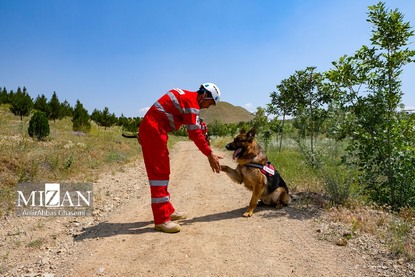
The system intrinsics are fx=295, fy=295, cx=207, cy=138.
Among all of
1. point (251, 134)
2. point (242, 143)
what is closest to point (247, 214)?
point (242, 143)

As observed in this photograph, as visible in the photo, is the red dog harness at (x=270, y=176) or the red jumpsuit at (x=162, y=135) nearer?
the red jumpsuit at (x=162, y=135)

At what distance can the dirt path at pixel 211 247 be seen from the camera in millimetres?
3461

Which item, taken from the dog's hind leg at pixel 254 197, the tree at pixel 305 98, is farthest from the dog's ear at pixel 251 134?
the tree at pixel 305 98

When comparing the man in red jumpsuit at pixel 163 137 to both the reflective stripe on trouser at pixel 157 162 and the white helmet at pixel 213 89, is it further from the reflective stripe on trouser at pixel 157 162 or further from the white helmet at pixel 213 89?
the white helmet at pixel 213 89

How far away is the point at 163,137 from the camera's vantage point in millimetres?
4590

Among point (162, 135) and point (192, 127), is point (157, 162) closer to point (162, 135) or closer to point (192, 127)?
point (162, 135)

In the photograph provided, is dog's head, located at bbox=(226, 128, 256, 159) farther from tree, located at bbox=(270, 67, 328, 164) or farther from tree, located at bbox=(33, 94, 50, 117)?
tree, located at bbox=(33, 94, 50, 117)

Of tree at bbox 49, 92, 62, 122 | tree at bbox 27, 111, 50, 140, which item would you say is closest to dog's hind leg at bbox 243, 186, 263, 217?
tree at bbox 27, 111, 50, 140

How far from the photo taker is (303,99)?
43.9 feet

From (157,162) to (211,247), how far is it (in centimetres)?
148

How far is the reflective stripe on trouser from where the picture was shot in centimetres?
453

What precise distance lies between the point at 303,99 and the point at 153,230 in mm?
10597

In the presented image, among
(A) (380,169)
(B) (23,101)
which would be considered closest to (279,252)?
(A) (380,169)

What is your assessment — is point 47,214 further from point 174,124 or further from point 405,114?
point 405,114
